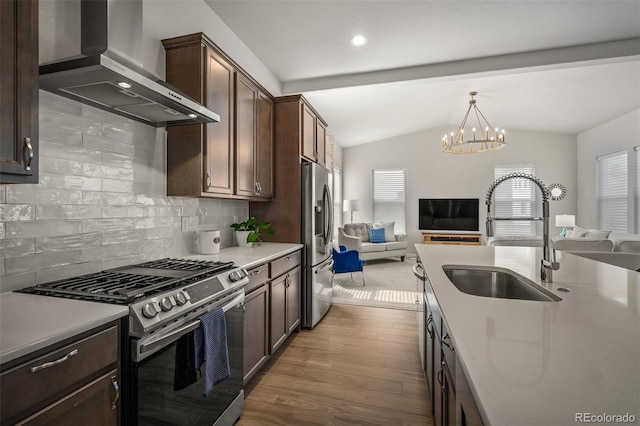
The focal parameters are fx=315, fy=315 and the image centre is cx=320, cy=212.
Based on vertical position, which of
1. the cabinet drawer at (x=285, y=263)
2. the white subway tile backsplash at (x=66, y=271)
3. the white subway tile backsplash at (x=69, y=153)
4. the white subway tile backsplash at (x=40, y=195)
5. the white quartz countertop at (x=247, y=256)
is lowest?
the cabinet drawer at (x=285, y=263)

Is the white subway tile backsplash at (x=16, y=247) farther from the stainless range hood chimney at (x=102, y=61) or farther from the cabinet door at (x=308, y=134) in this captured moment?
the cabinet door at (x=308, y=134)

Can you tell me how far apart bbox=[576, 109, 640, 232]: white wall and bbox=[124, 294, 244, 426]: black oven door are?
6886 mm

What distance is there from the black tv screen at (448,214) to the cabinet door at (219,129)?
20.6 feet

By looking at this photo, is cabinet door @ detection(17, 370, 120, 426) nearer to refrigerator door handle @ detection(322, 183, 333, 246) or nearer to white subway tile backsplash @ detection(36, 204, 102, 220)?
white subway tile backsplash @ detection(36, 204, 102, 220)

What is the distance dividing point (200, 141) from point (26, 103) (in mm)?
1092

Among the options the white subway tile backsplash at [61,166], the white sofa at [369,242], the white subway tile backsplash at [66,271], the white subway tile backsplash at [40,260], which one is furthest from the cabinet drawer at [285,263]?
the white sofa at [369,242]

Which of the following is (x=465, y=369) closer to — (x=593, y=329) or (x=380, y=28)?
(x=593, y=329)

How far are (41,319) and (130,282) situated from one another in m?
0.41

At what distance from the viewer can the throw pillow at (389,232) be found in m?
7.41

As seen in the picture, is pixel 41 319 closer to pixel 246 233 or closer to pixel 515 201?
pixel 246 233

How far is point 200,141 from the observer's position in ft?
7.13

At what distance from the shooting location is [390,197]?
8141mm

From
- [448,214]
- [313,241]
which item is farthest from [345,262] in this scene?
[448,214]

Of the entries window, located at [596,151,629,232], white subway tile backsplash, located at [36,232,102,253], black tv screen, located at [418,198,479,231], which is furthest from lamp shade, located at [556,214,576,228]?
white subway tile backsplash, located at [36,232,102,253]
